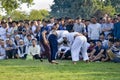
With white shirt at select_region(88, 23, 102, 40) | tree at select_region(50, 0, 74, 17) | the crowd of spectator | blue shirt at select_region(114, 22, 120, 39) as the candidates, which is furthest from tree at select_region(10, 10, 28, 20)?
blue shirt at select_region(114, 22, 120, 39)

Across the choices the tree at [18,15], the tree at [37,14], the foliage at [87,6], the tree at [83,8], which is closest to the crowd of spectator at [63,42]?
the tree at [18,15]

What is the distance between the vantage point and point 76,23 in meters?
20.6

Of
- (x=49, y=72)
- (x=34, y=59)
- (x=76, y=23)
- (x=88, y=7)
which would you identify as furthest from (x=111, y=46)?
(x=88, y=7)

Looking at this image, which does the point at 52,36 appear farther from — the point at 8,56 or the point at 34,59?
the point at 8,56

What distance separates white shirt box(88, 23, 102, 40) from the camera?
19875 millimetres

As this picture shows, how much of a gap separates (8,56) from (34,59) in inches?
72.7

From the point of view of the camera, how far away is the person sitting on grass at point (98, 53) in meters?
18.8

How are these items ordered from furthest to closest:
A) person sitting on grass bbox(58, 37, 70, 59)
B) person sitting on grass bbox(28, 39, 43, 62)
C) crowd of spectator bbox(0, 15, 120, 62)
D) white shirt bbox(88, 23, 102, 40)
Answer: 1. person sitting on grass bbox(28, 39, 43, 62)
2. person sitting on grass bbox(58, 37, 70, 59)
3. white shirt bbox(88, 23, 102, 40)
4. crowd of spectator bbox(0, 15, 120, 62)

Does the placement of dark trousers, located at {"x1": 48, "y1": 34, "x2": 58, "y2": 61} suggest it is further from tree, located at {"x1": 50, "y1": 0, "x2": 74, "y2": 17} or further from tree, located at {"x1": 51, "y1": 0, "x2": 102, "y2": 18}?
tree, located at {"x1": 50, "y1": 0, "x2": 74, "y2": 17}

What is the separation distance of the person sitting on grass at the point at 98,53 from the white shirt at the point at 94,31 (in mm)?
820

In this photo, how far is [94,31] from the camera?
20.0 m

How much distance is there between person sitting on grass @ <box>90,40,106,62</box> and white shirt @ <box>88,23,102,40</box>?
820 mm

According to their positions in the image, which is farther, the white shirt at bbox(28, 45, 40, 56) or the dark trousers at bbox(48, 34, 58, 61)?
the white shirt at bbox(28, 45, 40, 56)

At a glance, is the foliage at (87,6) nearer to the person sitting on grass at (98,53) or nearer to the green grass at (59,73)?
the person sitting on grass at (98,53)
